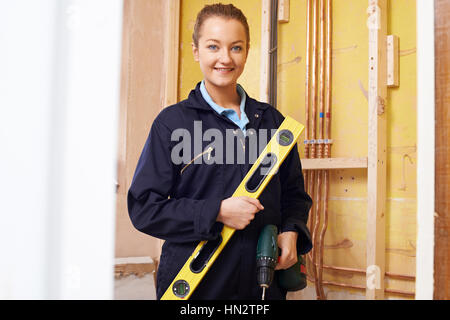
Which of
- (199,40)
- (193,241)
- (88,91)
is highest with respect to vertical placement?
(199,40)

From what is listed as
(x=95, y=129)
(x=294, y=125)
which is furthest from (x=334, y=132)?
(x=95, y=129)

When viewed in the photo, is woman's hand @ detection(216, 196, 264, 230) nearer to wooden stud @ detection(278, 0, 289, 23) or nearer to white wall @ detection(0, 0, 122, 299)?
white wall @ detection(0, 0, 122, 299)

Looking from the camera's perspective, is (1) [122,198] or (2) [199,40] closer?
(2) [199,40]

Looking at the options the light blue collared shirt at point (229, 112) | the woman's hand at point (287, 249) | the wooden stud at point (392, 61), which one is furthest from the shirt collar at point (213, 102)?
the wooden stud at point (392, 61)

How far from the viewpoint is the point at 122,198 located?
2.41m

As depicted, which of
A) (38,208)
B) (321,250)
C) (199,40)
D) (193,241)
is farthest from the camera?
(321,250)

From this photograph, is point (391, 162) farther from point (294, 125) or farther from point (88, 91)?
point (88, 91)

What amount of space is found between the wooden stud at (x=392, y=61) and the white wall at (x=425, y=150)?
1524mm

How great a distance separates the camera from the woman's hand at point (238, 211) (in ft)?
3.61

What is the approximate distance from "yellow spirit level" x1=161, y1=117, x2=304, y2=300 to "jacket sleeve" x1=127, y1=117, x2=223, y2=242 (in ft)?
0.17

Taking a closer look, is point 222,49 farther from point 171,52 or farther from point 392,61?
point 171,52

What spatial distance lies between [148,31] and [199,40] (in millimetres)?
1276

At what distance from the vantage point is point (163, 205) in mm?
1129

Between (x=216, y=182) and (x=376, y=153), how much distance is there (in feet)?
3.24
